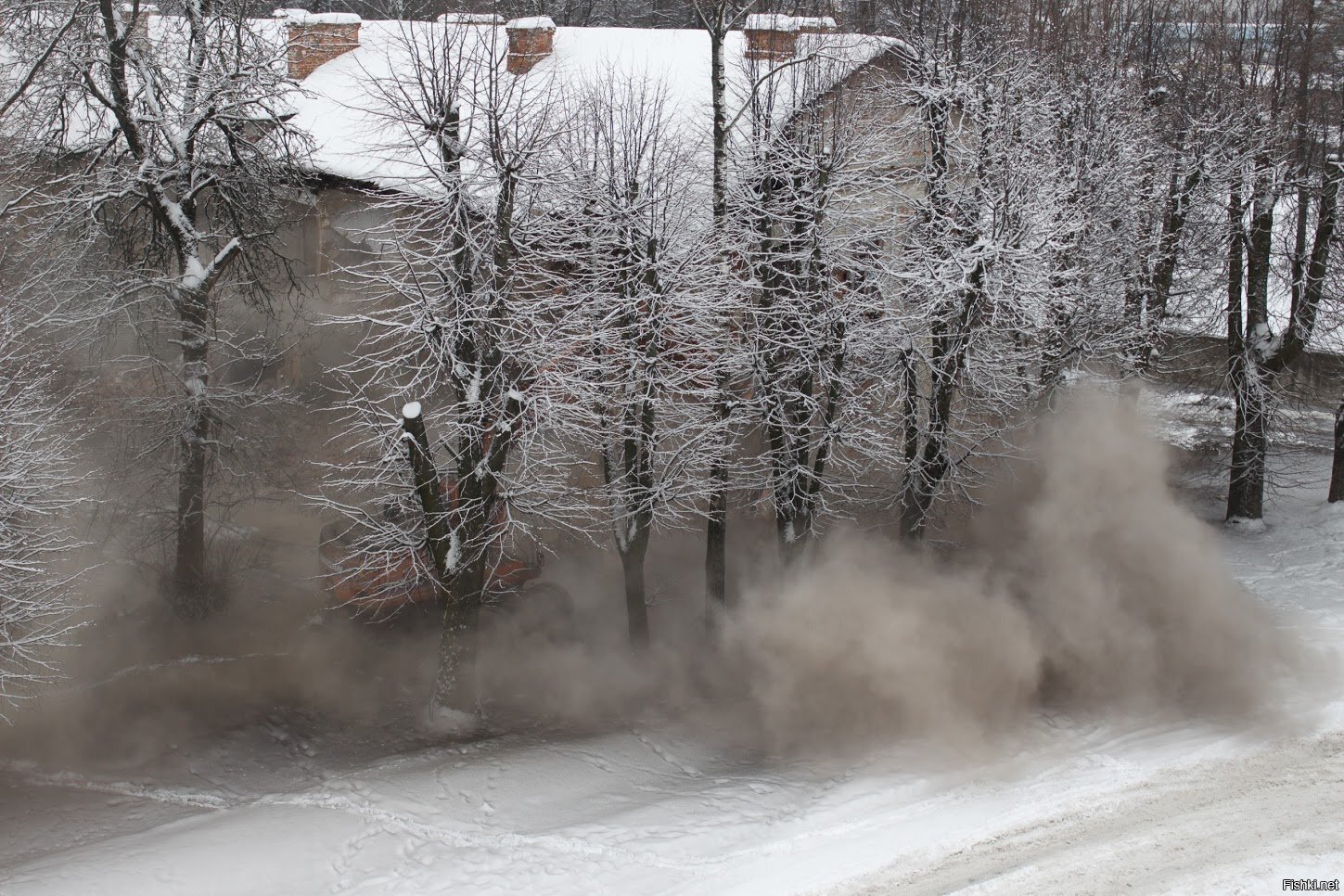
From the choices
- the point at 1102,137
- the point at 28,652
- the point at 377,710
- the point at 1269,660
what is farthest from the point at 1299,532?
the point at 28,652

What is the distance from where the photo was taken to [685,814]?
1249 centimetres

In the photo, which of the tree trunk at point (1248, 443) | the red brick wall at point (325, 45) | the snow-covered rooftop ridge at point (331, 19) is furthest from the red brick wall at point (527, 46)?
the tree trunk at point (1248, 443)

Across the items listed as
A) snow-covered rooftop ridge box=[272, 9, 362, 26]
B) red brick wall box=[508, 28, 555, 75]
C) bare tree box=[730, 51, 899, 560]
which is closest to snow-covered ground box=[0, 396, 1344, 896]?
bare tree box=[730, 51, 899, 560]

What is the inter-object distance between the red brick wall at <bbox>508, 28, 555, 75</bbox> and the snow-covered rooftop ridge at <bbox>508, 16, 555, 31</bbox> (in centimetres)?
2

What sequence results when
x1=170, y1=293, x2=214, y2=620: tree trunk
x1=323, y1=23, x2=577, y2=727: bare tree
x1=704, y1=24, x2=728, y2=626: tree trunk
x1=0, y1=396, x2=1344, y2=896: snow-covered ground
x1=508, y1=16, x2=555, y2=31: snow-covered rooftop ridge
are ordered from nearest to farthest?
x1=0, y1=396, x2=1344, y2=896: snow-covered ground
x1=323, y1=23, x2=577, y2=727: bare tree
x1=704, y1=24, x2=728, y2=626: tree trunk
x1=170, y1=293, x2=214, y2=620: tree trunk
x1=508, y1=16, x2=555, y2=31: snow-covered rooftop ridge

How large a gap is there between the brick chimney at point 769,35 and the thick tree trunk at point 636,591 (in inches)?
318

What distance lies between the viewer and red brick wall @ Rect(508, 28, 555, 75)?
2258cm

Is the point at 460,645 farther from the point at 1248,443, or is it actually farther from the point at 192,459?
the point at 1248,443

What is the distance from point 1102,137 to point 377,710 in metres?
16.0

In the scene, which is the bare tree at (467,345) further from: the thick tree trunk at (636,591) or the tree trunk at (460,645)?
the thick tree trunk at (636,591)

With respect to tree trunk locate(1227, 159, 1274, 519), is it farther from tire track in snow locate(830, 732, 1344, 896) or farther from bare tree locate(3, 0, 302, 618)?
bare tree locate(3, 0, 302, 618)

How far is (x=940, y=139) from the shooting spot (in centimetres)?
1700

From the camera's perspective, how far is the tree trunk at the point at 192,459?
1608 cm

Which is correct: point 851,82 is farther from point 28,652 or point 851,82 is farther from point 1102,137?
point 28,652
